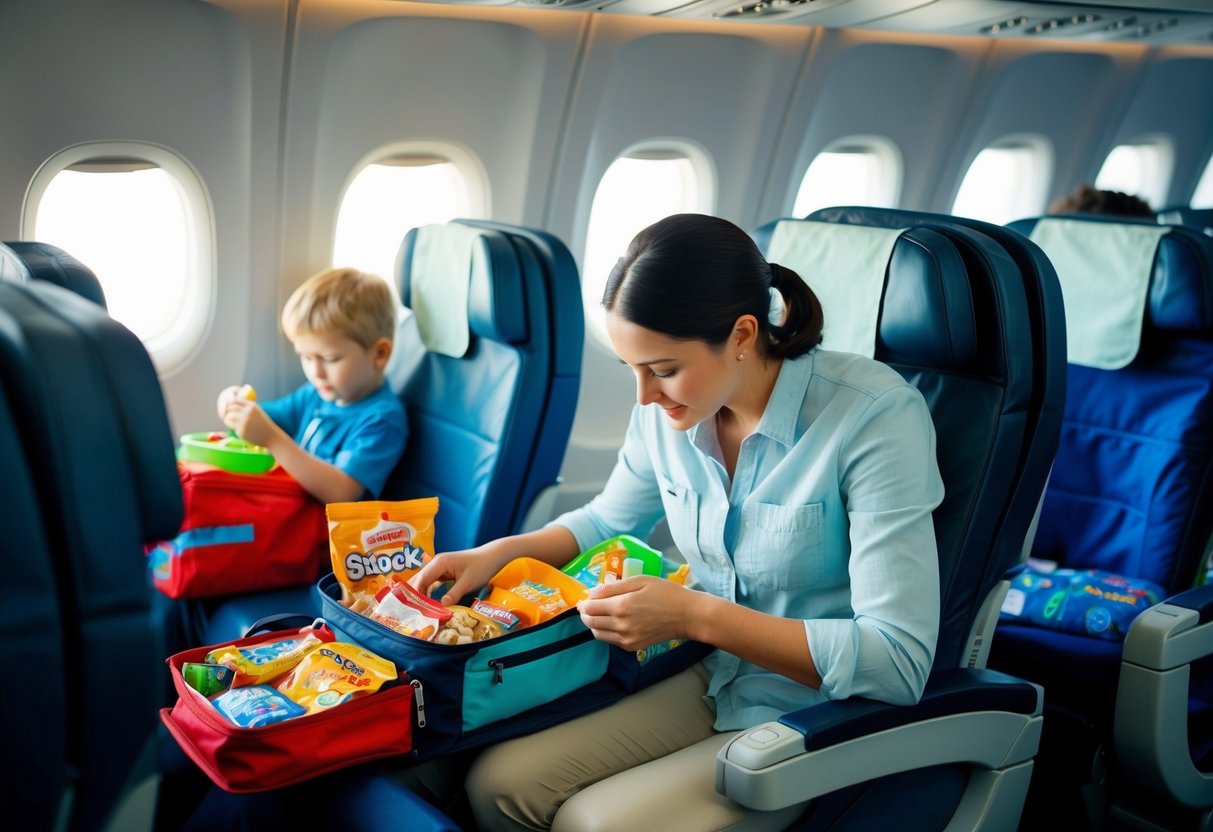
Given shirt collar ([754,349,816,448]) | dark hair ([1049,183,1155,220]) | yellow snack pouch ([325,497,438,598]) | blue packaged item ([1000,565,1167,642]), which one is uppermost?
dark hair ([1049,183,1155,220])

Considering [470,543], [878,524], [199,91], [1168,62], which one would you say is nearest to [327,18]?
[199,91]

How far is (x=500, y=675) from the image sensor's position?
1726 millimetres

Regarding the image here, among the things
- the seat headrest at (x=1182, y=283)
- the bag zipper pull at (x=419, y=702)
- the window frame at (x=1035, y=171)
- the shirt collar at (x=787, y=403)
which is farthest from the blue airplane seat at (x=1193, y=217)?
the bag zipper pull at (x=419, y=702)

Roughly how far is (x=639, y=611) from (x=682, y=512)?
33 centimetres

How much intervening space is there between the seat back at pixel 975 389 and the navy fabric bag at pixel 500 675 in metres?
0.57

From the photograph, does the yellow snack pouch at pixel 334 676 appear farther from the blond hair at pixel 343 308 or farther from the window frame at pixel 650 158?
the window frame at pixel 650 158

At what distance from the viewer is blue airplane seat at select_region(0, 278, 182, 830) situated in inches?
40.2

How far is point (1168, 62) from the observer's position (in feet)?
21.6

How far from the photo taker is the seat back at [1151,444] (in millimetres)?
2590

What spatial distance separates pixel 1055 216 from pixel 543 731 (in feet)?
6.50

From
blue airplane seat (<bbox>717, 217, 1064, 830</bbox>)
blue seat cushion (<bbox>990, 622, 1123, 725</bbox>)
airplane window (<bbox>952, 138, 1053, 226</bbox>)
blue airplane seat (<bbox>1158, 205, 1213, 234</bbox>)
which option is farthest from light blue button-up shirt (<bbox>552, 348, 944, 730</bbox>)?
airplane window (<bbox>952, 138, 1053, 226</bbox>)

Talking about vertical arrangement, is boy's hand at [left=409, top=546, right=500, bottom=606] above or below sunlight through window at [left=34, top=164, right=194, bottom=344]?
below

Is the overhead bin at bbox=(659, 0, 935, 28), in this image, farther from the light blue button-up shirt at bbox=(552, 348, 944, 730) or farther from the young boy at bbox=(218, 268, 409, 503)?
the light blue button-up shirt at bbox=(552, 348, 944, 730)

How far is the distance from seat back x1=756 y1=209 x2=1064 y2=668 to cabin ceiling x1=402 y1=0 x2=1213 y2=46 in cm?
191
